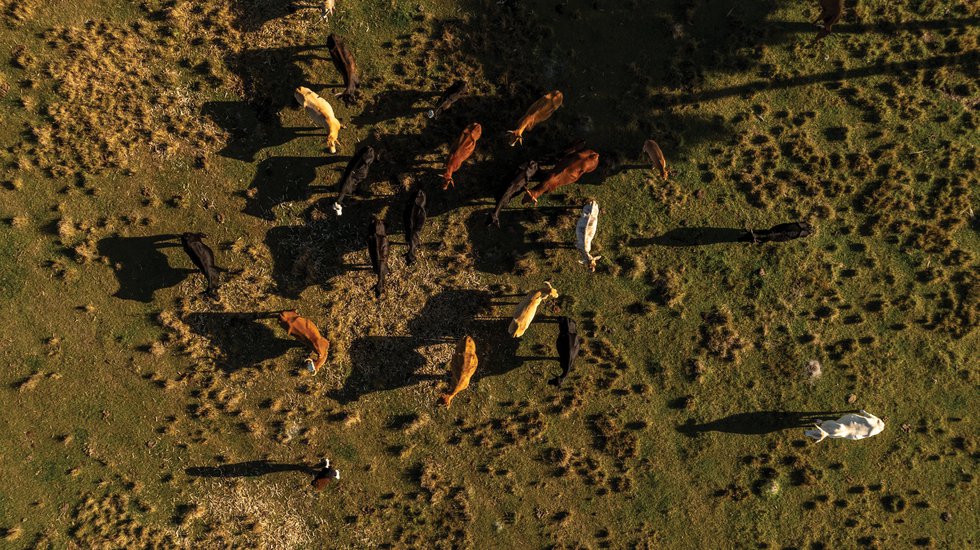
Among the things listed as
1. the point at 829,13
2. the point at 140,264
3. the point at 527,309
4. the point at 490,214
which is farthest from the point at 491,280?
the point at 829,13

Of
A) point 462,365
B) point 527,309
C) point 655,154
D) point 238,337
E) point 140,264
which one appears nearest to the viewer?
point 655,154

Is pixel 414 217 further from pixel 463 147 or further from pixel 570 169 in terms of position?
pixel 570 169

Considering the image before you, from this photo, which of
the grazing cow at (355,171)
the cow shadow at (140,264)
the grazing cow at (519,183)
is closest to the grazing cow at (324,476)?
the cow shadow at (140,264)

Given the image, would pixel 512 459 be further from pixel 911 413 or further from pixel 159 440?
pixel 911 413

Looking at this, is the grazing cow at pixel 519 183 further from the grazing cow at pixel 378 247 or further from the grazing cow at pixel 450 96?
the grazing cow at pixel 378 247

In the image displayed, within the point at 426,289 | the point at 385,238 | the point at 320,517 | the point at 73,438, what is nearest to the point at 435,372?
the point at 426,289

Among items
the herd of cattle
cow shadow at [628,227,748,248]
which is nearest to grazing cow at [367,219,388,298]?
the herd of cattle
